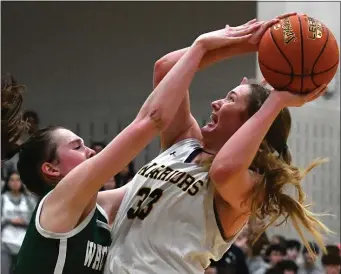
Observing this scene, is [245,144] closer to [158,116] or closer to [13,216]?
[158,116]

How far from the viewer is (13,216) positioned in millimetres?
6746

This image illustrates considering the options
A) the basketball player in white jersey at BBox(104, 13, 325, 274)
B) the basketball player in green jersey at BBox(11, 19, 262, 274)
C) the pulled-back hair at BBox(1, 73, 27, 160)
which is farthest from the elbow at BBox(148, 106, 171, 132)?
the pulled-back hair at BBox(1, 73, 27, 160)


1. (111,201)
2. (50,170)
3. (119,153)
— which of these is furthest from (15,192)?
Answer: (119,153)

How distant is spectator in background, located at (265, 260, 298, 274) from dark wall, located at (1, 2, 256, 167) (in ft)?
11.5

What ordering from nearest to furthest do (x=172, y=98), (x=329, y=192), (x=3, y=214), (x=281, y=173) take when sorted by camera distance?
(x=172, y=98)
(x=281, y=173)
(x=3, y=214)
(x=329, y=192)

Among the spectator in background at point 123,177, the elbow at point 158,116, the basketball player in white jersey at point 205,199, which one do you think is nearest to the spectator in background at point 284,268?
the spectator in background at point 123,177

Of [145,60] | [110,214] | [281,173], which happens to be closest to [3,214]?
[110,214]

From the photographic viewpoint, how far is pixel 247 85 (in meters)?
3.31

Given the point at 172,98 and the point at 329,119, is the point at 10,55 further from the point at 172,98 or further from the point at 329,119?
the point at 172,98

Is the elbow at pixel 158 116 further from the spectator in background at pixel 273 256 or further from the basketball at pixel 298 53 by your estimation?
the spectator in background at pixel 273 256

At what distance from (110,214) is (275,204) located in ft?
2.03

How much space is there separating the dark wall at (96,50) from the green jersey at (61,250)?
7641 mm

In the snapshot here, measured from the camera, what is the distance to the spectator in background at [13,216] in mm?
6566

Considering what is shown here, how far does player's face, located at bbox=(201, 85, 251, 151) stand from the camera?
10.6ft
